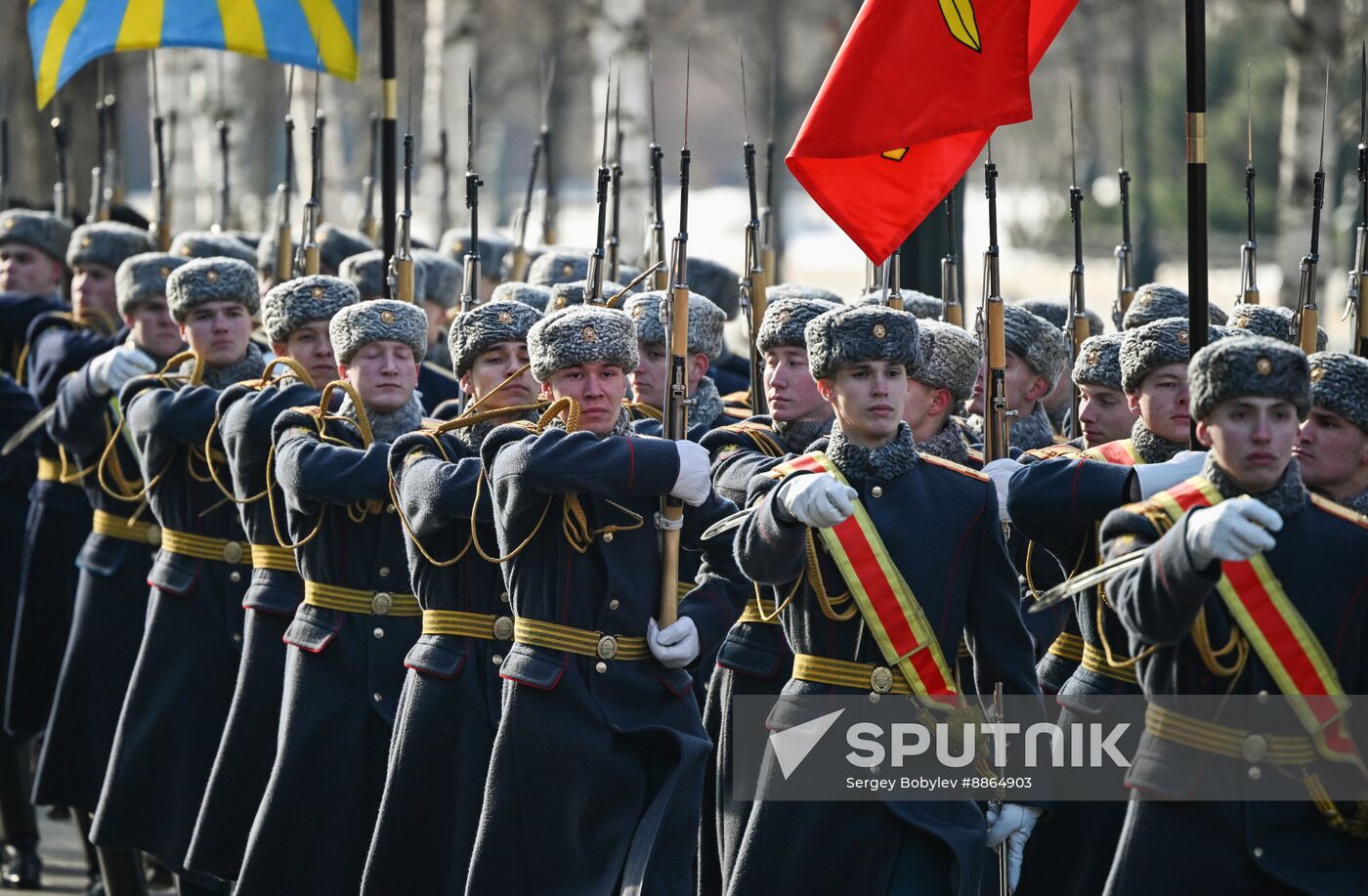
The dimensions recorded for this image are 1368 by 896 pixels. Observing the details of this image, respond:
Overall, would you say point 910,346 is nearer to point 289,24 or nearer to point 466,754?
point 466,754

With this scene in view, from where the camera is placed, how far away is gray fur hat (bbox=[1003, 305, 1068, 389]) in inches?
303

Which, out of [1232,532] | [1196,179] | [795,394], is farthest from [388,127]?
[1232,532]

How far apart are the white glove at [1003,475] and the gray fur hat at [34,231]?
237 inches

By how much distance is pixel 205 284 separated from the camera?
841 centimetres

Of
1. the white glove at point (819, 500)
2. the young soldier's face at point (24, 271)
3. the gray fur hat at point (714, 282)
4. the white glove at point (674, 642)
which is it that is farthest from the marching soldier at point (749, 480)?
the young soldier's face at point (24, 271)

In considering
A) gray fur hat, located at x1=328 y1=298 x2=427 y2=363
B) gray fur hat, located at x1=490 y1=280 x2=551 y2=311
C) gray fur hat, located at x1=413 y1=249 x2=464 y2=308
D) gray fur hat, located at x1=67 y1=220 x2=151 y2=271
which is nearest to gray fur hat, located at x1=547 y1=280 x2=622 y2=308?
gray fur hat, located at x1=490 y1=280 x2=551 y2=311

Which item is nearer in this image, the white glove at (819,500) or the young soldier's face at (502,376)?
the white glove at (819,500)

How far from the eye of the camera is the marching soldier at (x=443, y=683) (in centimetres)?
667

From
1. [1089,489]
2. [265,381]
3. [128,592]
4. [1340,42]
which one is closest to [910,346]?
[1089,489]

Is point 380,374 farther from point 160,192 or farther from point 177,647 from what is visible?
point 160,192

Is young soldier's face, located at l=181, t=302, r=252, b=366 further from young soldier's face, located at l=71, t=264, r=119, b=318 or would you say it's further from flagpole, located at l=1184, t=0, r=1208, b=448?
flagpole, located at l=1184, t=0, r=1208, b=448

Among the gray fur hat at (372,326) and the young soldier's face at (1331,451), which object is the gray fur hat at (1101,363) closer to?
the young soldier's face at (1331,451)

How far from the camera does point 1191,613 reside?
488 centimetres

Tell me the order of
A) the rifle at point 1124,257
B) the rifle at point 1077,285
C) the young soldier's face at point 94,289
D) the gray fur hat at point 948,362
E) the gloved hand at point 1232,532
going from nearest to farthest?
the gloved hand at point 1232,532 → the gray fur hat at point 948,362 → the rifle at point 1077,285 → the rifle at point 1124,257 → the young soldier's face at point 94,289
